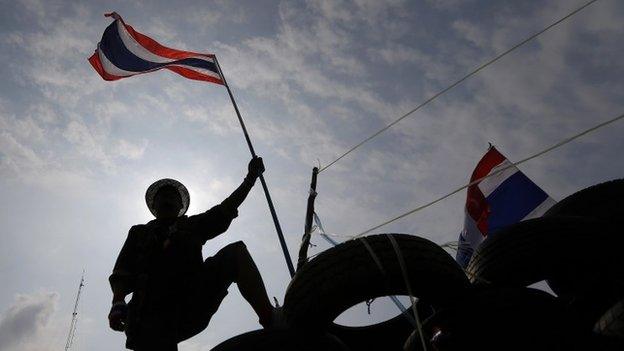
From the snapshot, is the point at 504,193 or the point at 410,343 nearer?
the point at 410,343

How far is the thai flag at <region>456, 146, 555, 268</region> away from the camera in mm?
8312

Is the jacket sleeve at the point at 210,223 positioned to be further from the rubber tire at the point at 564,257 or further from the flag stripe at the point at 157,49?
the flag stripe at the point at 157,49

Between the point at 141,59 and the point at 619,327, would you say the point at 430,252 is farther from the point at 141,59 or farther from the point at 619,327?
the point at 141,59

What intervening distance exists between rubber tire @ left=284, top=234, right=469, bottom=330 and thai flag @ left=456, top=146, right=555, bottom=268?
6195mm

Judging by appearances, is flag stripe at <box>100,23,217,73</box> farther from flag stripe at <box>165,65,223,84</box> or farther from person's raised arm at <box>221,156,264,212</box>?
person's raised arm at <box>221,156,264,212</box>

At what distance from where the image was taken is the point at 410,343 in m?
2.46

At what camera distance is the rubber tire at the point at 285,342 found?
94.9 inches

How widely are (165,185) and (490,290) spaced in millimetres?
2651

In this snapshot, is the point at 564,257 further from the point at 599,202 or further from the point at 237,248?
the point at 237,248

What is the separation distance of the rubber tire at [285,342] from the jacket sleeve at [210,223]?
1.06 metres

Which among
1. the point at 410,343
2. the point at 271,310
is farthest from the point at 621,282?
the point at 271,310

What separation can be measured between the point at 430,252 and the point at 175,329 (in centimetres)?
172

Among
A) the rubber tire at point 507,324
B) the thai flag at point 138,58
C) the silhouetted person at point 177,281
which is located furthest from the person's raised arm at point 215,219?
the thai flag at point 138,58

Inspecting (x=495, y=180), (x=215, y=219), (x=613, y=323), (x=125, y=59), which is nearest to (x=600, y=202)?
(x=613, y=323)
